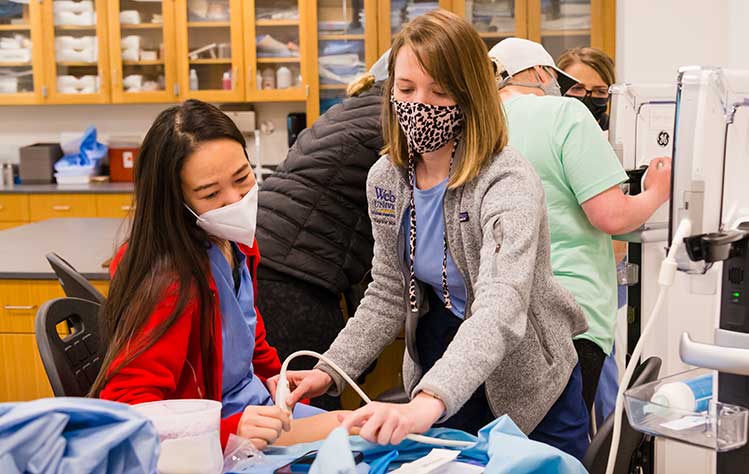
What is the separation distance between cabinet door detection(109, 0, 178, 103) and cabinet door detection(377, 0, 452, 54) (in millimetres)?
1247

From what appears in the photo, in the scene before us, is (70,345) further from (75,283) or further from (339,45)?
(339,45)

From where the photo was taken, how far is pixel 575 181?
2.01 meters

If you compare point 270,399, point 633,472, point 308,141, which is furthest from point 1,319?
point 633,472

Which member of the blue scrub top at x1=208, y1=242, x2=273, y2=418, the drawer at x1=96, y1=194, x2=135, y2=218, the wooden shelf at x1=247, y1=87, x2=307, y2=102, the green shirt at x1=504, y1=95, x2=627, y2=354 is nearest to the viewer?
the blue scrub top at x1=208, y1=242, x2=273, y2=418

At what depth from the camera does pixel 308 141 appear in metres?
2.50

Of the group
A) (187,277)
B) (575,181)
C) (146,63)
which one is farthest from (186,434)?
(146,63)

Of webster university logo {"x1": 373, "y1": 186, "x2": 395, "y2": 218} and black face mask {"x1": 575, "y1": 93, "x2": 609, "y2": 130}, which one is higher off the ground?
black face mask {"x1": 575, "y1": 93, "x2": 609, "y2": 130}

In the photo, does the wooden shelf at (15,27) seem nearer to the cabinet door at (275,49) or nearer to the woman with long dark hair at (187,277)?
the cabinet door at (275,49)

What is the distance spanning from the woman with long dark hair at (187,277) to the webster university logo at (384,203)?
219 mm

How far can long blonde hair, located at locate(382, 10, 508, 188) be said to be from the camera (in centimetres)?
153

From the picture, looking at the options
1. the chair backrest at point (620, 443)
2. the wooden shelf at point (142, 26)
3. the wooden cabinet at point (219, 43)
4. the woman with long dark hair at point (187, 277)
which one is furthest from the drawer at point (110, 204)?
the chair backrest at point (620, 443)

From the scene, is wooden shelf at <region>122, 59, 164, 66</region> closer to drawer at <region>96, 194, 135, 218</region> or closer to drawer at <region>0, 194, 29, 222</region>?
drawer at <region>96, 194, 135, 218</region>

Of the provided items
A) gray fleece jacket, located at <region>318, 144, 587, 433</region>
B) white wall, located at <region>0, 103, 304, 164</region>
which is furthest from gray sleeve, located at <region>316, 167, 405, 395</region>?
white wall, located at <region>0, 103, 304, 164</region>

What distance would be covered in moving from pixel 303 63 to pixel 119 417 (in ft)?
15.2
